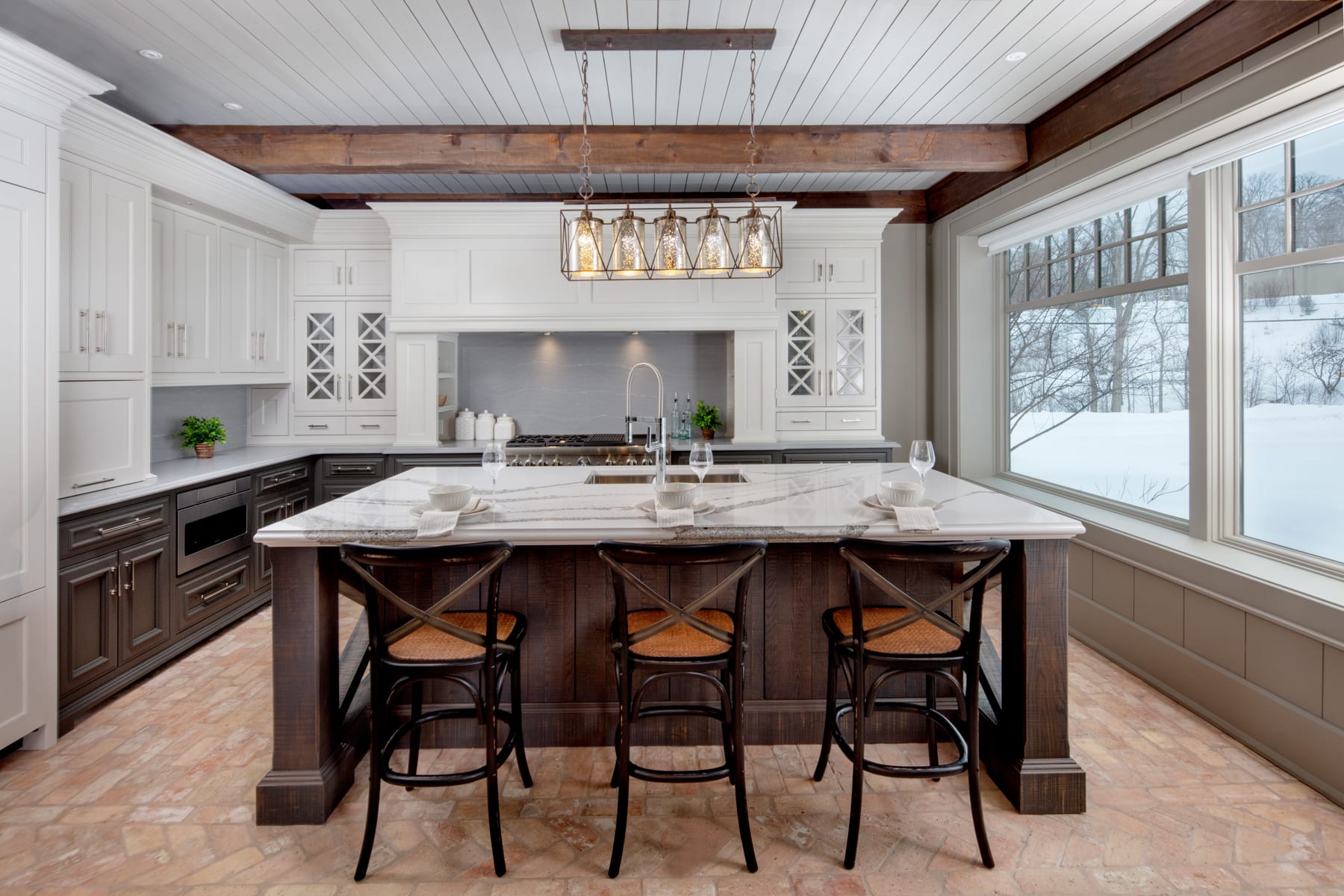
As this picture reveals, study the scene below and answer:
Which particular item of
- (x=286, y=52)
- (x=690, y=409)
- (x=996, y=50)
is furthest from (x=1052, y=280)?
(x=286, y=52)

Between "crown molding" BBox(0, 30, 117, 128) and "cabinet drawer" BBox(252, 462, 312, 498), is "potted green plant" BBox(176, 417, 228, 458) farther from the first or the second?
"crown molding" BBox(0, 30, 117, 128)

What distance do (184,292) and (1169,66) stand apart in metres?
4.97

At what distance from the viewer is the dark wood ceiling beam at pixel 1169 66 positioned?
252cm

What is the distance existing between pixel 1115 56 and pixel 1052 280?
1506 mm

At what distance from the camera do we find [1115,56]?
10.5 ft

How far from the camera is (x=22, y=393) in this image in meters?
2.59

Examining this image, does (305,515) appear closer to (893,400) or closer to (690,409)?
(690,409)

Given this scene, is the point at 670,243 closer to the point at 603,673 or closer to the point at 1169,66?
the point at 603,673

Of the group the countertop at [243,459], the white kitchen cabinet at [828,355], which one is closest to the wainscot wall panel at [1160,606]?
the countertop at [243,459]

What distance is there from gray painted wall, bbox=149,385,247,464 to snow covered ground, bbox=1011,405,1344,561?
527 cm

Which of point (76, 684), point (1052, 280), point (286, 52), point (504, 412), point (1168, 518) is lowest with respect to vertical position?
point (76, 684)

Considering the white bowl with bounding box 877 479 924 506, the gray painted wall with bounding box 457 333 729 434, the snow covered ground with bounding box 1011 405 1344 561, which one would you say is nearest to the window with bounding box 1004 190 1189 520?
the snow covered ground with bounding box 1011 405 1344 561

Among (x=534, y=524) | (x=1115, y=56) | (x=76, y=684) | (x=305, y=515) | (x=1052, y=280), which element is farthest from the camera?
(x=1052, y=280)

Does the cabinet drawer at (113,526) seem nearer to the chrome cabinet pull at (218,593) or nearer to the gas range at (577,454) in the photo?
the chrome cabinet pull at (218,593)
